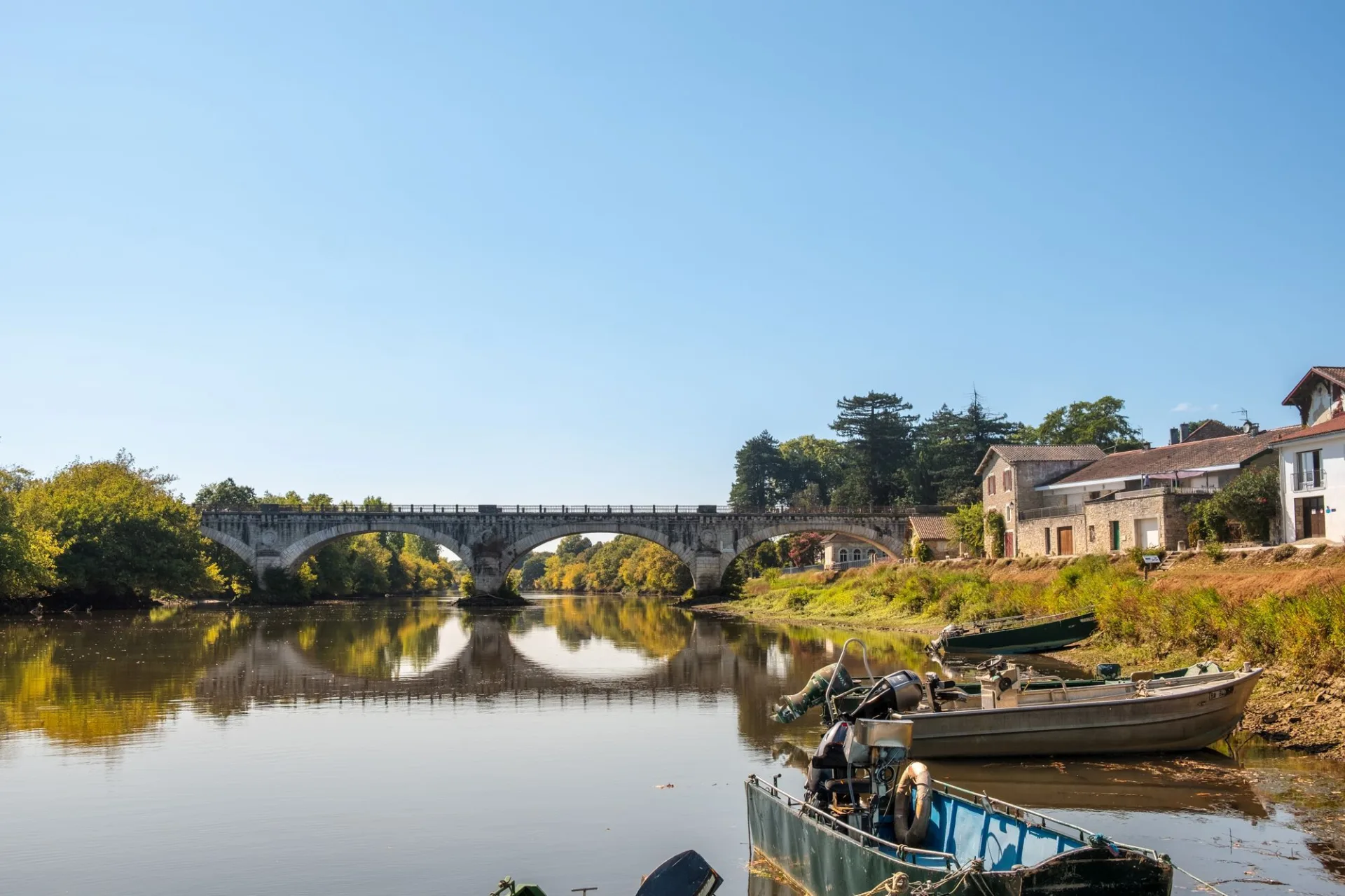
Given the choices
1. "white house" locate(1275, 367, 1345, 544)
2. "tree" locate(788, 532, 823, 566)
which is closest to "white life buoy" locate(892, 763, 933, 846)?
"white house" locate(1275, 367, 1345, 544)

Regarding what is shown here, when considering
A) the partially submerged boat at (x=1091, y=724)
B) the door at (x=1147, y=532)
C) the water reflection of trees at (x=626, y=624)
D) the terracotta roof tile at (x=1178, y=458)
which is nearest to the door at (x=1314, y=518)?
the door at (x=1147, y=532)

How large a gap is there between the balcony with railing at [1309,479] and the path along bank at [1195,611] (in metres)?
3.12

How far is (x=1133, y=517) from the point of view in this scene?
4062 centimetres

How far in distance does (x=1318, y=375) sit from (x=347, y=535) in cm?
6190

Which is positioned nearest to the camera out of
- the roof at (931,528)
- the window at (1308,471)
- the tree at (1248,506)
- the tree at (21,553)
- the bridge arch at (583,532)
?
the window at (1308,471)

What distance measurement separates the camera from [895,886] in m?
8.38

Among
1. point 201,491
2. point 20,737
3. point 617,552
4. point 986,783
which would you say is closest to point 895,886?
point 986,783

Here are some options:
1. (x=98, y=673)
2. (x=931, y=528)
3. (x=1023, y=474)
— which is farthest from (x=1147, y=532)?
(x=98, y=673)

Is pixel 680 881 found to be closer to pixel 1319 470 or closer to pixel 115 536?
pixel 1319 470

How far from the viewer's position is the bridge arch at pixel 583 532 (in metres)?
77.1

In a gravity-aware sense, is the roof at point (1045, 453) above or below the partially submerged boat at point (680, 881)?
above

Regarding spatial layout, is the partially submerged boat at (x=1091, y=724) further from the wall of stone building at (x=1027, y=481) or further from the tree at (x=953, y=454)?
the tree at (x=953, y=454)

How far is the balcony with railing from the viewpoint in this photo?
3070 centimetres

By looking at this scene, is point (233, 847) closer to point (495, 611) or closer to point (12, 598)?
point (12, 598)
